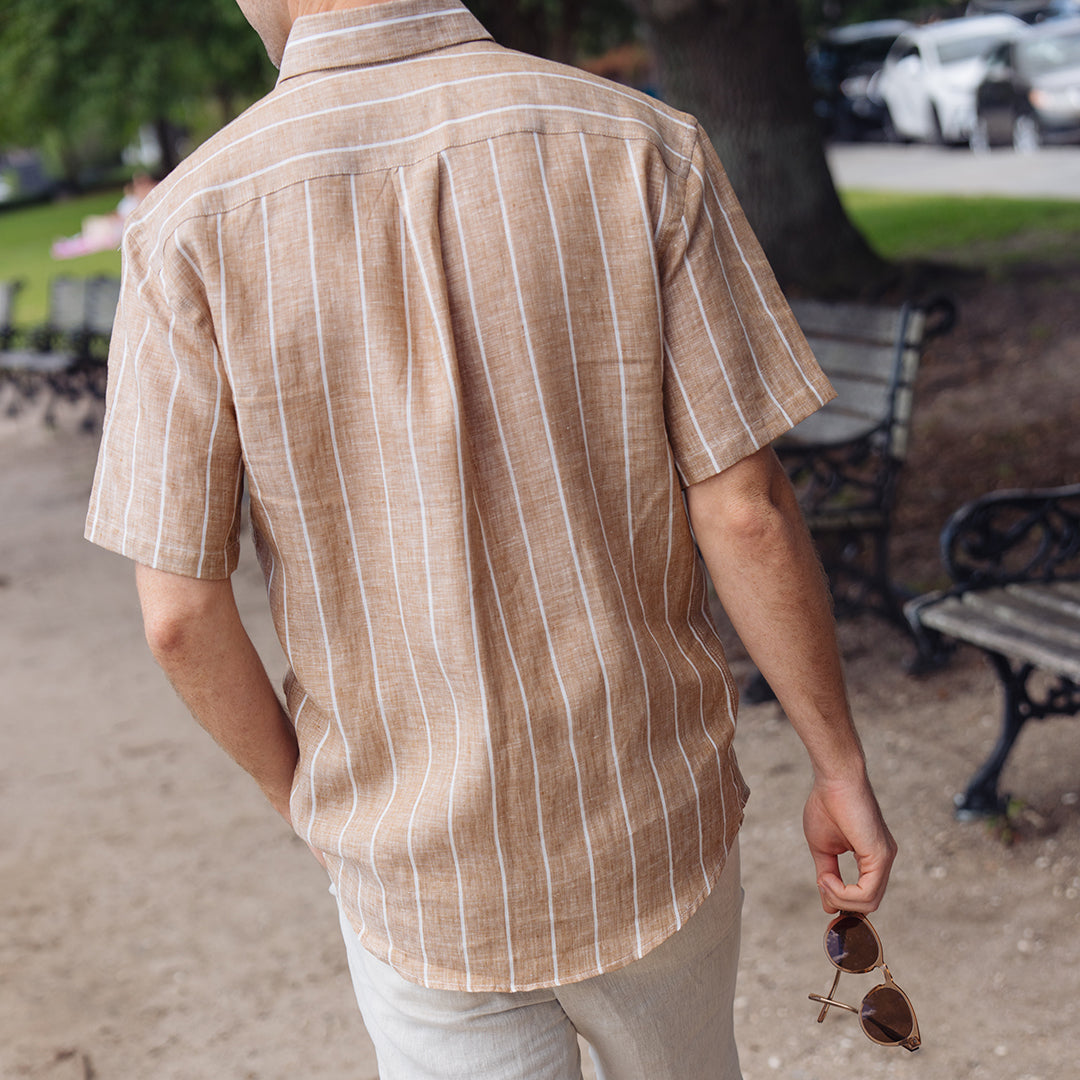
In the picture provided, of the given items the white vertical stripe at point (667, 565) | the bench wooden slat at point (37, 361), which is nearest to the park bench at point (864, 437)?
the white vertical stripe at point (667, 565)

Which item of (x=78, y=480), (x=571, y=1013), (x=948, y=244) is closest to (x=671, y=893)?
(x=571, y=1013)

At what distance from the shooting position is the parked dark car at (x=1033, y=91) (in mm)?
16156

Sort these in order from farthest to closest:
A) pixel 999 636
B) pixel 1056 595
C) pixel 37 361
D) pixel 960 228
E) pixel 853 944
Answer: pixel 960 228 < pixel 37 361 < pixel 1056 595 < pixel 999 636 < pixel 853 944

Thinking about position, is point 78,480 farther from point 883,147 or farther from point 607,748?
point 883,147

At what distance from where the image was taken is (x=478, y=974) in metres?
1.48

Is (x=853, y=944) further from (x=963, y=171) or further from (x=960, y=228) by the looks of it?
(x=963, y=171)

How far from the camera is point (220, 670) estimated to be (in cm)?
152

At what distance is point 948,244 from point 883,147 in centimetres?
1180

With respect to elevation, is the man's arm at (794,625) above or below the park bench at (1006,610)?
above

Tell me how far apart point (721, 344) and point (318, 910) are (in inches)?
108

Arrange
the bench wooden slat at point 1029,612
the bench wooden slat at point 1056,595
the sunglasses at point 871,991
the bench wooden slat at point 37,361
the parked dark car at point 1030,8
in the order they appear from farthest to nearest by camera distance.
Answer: the parked dark car at point 1030,8, the bench wooden slat at point 37,361, the bench wooden slat at point 1056,595, the bench wooden slat at point 1029,612, the sunglasses at point 871,991

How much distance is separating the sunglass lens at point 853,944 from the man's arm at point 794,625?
111mm

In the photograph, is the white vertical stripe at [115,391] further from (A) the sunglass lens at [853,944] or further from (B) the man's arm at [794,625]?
(A) the sunglass lens at [853,944]

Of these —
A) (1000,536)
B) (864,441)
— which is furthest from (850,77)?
(1000,536)
